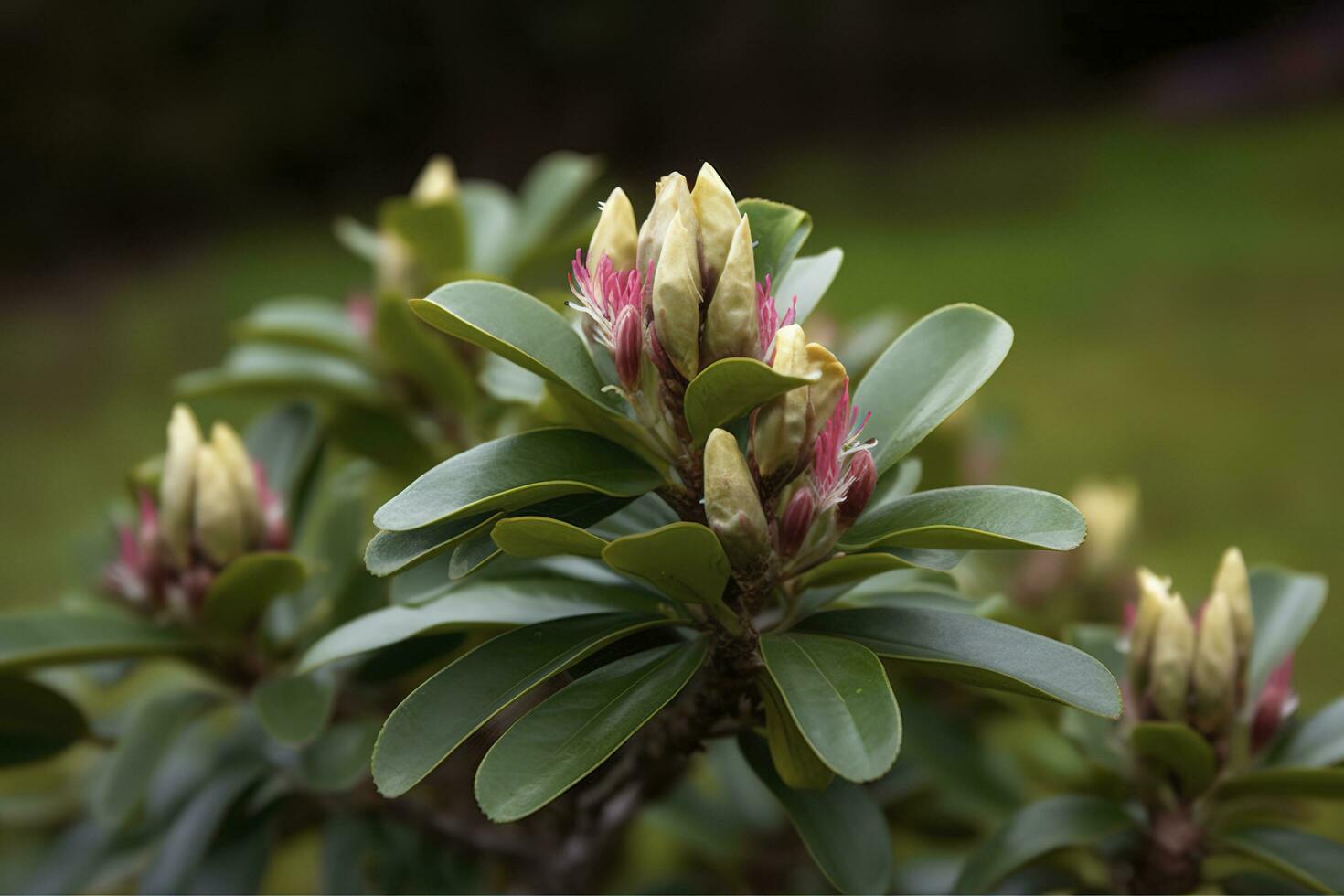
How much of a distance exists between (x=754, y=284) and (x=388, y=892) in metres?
0.68

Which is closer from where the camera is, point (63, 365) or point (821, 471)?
point (821, 471)

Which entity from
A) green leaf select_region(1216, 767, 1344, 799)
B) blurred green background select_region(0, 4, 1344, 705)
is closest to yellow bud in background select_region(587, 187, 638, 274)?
green leaf select_region(1216, 767, 1344, 799)

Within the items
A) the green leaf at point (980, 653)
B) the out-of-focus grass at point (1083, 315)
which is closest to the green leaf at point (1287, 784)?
the green leaf at point (980, 653)

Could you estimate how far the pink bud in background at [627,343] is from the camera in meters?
0.67

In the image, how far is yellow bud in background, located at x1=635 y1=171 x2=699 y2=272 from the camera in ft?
2.14

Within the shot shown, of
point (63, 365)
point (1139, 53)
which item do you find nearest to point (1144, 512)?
point (63, 365)

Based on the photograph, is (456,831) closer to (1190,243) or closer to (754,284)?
(754,284)

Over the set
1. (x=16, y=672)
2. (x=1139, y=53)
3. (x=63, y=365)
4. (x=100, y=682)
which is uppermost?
(x=1139, y=53)

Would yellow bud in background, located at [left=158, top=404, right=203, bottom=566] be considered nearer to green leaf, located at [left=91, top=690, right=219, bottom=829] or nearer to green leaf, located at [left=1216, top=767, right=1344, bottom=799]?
green leaf, located at [left=91, top=690, right=219, bottom=829]

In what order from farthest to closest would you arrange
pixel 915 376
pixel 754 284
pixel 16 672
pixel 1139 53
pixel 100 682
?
pixel 1139 53
pixel 100 682
pixel 16 672
pixel 915 376
pixel 754 284

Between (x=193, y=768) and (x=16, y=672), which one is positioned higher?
(x=16, y=672)

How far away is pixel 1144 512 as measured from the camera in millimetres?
2770

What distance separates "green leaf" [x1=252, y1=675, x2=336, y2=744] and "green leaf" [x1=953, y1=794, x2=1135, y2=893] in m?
0.48

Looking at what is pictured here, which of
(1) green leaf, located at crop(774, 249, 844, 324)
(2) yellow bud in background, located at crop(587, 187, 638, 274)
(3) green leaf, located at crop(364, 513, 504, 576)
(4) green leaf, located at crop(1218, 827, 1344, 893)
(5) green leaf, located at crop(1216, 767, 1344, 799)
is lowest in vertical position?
(4) green leaf, located at crop(1218, 827, 1344, 893)
